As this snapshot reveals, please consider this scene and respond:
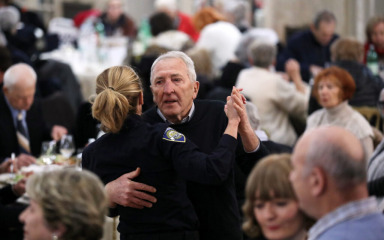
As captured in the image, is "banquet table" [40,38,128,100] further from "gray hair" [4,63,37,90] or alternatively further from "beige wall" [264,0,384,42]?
"gray hair" [4,63,37,90]

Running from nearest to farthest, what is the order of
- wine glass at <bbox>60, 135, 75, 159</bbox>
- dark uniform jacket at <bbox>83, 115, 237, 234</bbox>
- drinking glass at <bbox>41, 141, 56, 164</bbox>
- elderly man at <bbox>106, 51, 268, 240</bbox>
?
dark uniform jacket at <bbox>83, 115, 237, 234</bbox> → elderly man at <bbox>106, 51, 268, 240</bbox> → drinking glass at <bbox>41, 141, 56, 164</bbox> → wine glass at <bbox>60, 135, 75, 159</bbox>

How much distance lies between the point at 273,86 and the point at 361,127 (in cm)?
136

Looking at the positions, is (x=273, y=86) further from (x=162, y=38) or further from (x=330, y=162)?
(x=330, y=162)

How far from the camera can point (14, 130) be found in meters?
5.32

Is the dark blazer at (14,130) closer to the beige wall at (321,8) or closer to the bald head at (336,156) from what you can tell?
the bald head at (336,156)

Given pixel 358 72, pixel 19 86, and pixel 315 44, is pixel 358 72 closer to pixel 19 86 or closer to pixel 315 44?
pixel 315 44

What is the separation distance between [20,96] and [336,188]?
3.54 m

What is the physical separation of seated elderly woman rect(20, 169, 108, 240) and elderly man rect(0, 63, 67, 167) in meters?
2.78

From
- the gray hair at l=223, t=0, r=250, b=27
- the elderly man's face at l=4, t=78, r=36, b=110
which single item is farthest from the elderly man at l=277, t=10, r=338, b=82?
the elderly man's face at l=4, t=78, r=36, b=110

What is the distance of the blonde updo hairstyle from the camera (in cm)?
290

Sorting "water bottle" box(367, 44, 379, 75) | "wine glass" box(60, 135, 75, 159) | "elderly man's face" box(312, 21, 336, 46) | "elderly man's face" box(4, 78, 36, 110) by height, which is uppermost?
"elderly man's face" box(4, 78, 36, 110)

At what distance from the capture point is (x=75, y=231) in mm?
2150

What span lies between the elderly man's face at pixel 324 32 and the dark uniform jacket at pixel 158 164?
5424 millimetres

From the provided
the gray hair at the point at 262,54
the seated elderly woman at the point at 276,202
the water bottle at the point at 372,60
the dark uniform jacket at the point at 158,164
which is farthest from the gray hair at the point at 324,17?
the seated elderly woman at the point at 276,202
